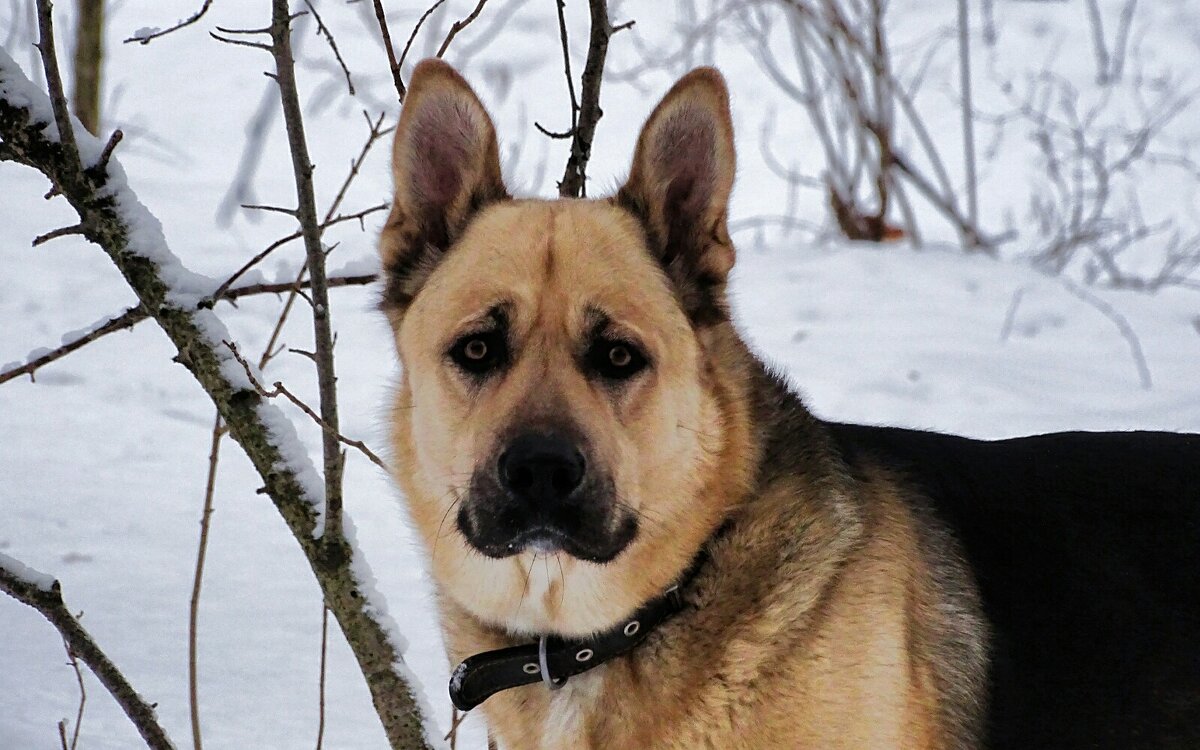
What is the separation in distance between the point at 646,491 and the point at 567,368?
12.2 inches

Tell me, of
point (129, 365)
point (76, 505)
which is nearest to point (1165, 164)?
point (129, 365)

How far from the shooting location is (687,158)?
265 centimetres

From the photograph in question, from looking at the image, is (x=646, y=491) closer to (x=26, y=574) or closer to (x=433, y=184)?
(x=433, y=184)

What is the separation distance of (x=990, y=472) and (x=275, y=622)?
2.45m

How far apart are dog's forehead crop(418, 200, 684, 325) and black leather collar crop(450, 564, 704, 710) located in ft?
1.94

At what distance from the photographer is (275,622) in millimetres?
4000

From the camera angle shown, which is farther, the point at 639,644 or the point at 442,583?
the point at 442,583

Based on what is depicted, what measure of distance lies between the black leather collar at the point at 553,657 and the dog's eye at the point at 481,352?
605 mm

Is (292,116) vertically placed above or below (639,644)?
above

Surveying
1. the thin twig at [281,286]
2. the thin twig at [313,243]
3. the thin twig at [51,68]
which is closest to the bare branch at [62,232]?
the thin twig at [51,68]

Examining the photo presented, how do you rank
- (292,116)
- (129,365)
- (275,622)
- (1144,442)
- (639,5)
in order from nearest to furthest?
(292,116), (1144,442), (275,622), (129,365), (639,5)

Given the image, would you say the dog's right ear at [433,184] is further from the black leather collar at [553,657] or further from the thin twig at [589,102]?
the black leather collar at [553,657]

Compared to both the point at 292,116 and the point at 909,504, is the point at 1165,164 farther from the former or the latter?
the point at 292,116

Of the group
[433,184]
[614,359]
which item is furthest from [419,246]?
[614,359]
